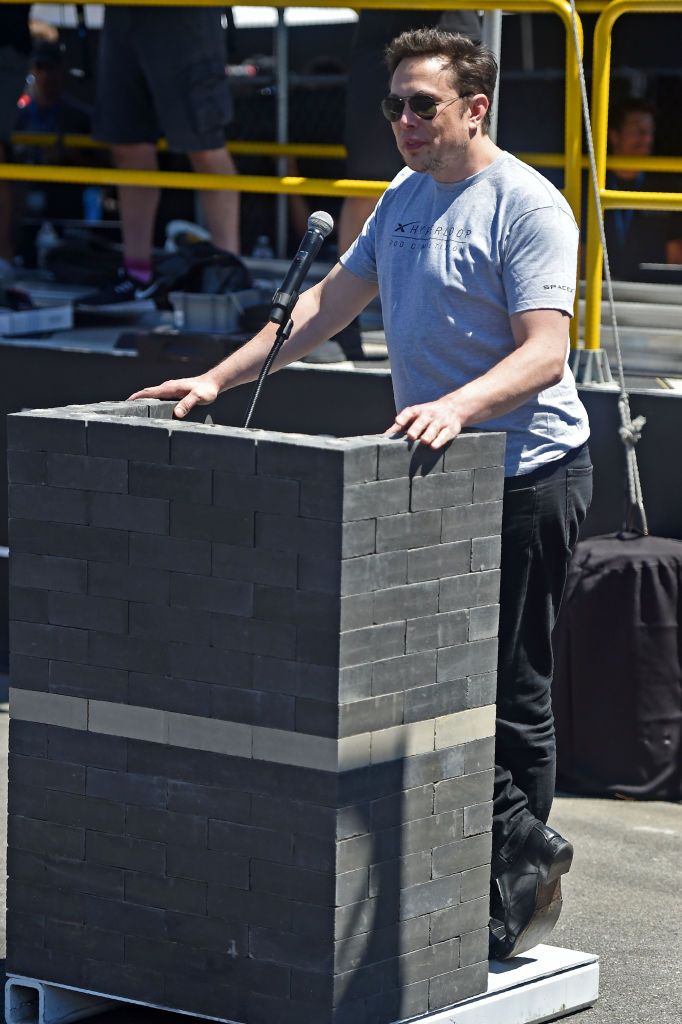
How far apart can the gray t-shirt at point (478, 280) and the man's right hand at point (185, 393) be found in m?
0.39

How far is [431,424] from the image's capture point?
3.05 m

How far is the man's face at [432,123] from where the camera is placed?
10.8 ft

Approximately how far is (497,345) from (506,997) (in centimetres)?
127

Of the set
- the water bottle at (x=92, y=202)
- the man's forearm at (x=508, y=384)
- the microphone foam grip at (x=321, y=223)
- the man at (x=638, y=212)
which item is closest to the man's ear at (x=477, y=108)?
the microphone foam grip at (x=321, y=223)

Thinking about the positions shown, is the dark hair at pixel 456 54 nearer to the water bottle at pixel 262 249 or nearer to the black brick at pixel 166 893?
the black brick at pixel 166 893

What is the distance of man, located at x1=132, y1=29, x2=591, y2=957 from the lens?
323 centimetres

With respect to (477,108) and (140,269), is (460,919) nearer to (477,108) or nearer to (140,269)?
(477,108)

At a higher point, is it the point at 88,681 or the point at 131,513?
the point at 131,513

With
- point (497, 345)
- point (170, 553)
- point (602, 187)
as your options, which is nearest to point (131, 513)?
point (170, 553)

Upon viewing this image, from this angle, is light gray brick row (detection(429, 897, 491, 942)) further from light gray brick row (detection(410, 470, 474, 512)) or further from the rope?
the rope

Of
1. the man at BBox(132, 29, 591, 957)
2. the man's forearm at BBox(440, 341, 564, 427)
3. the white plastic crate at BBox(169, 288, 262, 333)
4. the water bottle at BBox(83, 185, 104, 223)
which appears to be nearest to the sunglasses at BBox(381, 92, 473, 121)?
the man at BBox(132, 29, 591, 957)

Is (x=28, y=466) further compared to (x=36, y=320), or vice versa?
(x=36, y=320)

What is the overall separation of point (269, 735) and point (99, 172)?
3.04 metres

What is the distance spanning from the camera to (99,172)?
5.62 m
